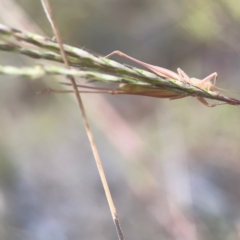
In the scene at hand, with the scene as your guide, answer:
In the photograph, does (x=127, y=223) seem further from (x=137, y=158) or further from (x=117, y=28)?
(x=117, y=28)

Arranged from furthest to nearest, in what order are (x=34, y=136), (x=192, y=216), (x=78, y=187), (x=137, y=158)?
(x=34, y=136)
(x=78, y=187)
(x=137, y=158)
(x=192, y=216)

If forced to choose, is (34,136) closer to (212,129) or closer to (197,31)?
(212,129)

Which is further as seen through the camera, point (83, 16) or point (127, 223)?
point (83, 16)

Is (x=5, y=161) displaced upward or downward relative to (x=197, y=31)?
downward

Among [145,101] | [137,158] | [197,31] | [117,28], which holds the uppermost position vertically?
[117,28]

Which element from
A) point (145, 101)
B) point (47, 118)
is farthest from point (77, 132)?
point (145, 101)

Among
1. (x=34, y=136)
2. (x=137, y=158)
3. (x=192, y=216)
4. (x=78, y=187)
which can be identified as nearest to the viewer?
(x=192, y=216)
